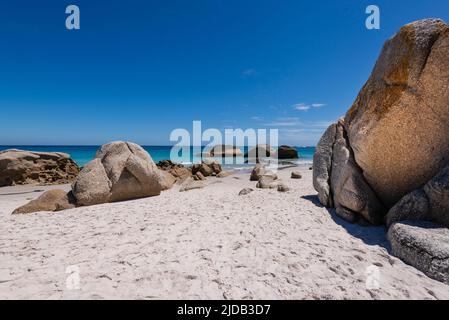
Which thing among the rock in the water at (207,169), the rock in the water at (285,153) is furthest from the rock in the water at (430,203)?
the rock in the water at (285,153)

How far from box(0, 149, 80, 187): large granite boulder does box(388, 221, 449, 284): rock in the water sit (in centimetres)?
1586

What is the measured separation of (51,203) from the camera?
6609mm

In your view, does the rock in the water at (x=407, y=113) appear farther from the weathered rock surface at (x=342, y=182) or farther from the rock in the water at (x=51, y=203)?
the rock in the water at (x=51, y=203)

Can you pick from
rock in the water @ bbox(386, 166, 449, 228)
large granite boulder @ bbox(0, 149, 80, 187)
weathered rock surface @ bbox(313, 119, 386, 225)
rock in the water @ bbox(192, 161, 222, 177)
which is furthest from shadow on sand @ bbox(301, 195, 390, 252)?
large granite boulder @ bbox(0, 149, 80, 187)

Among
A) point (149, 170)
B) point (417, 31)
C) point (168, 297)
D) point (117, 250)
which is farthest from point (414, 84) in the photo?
point (149, 170)

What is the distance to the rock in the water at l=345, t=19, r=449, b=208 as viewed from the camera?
369cm

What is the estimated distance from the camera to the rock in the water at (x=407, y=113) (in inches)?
145

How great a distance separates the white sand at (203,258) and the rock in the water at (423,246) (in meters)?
0.14

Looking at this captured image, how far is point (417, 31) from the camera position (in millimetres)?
3795

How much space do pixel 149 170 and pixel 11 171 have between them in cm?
987

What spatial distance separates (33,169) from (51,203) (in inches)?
364
